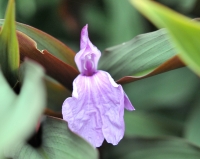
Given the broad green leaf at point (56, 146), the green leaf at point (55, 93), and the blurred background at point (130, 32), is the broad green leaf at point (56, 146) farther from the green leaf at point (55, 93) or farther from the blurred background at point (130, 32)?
the blurred background at point (130, 32)

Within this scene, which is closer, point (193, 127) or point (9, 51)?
point (9, 51)

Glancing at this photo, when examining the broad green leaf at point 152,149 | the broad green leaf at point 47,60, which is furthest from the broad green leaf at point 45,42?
the broad green leaf at point 152,149

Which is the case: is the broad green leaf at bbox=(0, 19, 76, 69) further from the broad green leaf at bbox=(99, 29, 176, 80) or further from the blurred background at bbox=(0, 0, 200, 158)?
the blurred background at bbox=(0, 0, 200, 158)

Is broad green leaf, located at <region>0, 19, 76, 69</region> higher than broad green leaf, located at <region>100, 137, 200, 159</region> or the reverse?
higher

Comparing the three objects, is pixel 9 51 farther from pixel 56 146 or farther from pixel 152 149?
pixel 152 149

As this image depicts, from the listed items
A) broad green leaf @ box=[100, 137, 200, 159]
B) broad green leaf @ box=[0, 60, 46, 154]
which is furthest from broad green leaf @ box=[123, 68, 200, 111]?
broad green leaf @ box=[0, 60, 46, 154]

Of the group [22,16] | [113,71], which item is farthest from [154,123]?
[22,16]

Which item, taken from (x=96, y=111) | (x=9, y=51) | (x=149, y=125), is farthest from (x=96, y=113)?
(x=149, y=125)

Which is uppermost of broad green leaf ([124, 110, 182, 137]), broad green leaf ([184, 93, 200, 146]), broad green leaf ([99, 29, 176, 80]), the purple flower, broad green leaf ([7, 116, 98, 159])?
broad green leaf ([99, 29, 176, 80])
